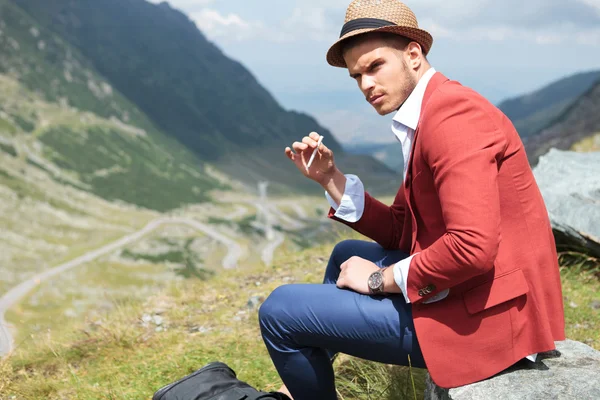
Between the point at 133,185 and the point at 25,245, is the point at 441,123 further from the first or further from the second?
the point at 133,185

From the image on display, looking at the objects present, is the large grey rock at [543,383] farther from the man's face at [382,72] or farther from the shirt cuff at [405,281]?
the man's face at [382,72]

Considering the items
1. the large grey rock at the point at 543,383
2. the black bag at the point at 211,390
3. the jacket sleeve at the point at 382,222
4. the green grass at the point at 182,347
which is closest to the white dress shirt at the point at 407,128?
the large grey rock at the point at 543,383

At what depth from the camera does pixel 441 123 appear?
2.72 m

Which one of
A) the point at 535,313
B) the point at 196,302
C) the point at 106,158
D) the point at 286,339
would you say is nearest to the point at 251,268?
the point at 196,302

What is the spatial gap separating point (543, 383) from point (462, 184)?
4.26 feet

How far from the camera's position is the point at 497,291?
2857 millimetres

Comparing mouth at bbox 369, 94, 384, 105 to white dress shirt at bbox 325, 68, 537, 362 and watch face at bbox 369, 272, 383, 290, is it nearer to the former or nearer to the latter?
white dress shirt at bbox 325, 68, 537, 362

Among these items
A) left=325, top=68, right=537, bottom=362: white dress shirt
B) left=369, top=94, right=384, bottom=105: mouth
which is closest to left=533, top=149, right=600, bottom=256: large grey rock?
left=325, top=68, right=537, bottom=362: white dress shirt

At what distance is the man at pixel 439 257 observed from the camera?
8.69 feet

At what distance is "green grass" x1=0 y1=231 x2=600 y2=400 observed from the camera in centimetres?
482

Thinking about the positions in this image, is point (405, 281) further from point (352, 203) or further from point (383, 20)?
point (383, 20)

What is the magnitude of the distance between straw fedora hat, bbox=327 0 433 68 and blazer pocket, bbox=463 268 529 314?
1441mm

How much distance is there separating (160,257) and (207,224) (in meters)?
32.4

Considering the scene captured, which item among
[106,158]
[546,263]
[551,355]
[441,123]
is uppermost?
[106,158]
